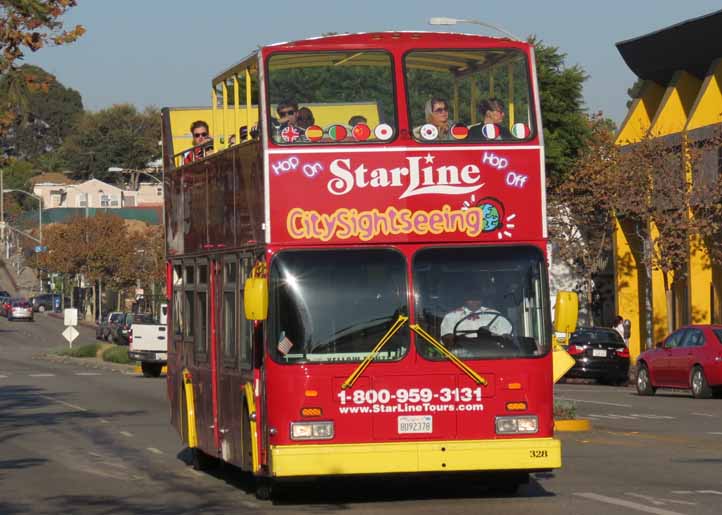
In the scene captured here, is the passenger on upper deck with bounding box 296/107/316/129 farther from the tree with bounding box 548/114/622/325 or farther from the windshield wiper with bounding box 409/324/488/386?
A: the tree with bounding box 548/114/622/325

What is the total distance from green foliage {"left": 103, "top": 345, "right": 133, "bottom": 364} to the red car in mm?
26795

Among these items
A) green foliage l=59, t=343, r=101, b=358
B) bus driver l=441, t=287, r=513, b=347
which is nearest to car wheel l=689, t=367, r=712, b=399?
bus driver l=441, t=287, r=513, b=347

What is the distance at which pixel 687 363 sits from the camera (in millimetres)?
32781

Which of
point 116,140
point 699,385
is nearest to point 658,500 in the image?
point 699,385

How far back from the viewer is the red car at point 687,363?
31.9 meters

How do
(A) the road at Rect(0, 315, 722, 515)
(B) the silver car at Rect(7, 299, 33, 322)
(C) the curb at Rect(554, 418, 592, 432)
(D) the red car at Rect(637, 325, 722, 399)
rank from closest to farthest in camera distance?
1. (A) the road at Rect(0, 315, 722, 515)
2. (C) the curb at Rect(554, 418, 592, 432)
3. (D) the red car at Rect(637, 325, 722, 399)
4. (B) the silver car at Rect(7, 299, 33, 322)

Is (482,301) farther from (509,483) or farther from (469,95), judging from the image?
(509,483)

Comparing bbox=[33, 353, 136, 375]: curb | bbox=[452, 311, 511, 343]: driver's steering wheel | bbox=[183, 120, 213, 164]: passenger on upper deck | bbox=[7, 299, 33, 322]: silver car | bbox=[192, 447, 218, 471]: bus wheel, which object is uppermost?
bbox=[183, 120, 213, 164]: passenger on upper deck

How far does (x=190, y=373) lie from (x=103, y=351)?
4570 centimetres

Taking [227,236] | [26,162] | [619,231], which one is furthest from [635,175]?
[26,162]

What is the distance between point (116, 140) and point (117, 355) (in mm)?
91147

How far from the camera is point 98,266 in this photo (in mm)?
95500

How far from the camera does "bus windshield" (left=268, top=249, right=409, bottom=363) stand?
528 inches

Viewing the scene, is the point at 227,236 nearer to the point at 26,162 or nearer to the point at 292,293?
the point at 292,293
